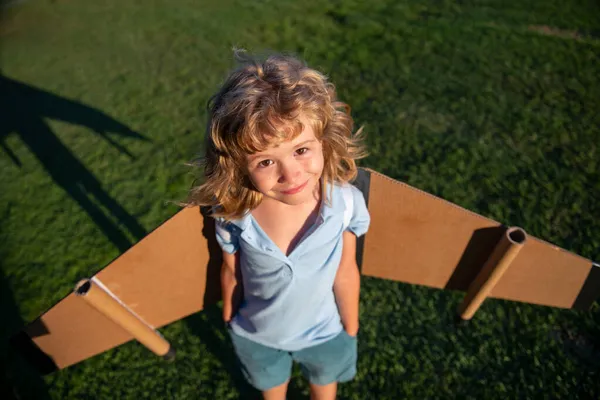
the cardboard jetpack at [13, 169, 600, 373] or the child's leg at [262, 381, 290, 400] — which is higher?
the cardboard jetpack at [13, 169, 600, 373]

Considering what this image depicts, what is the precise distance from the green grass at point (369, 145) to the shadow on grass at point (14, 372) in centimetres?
1

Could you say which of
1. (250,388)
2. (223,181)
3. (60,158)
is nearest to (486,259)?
(223,181)

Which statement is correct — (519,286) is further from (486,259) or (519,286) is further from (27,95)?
(27,95)

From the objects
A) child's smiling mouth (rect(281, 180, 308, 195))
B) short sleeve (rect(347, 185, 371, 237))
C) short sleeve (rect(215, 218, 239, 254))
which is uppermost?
child's smiling mouth (rect(281, 180, 308, 195))

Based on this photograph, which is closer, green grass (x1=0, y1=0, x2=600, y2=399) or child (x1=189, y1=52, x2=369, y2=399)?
child (x1=189, y1=52, x2=369, y2=399)

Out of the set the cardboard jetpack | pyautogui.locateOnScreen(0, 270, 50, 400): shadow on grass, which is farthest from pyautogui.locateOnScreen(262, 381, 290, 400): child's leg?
pyautogui.locateOnScreen(0, 270, 50, 400): shadow on grass

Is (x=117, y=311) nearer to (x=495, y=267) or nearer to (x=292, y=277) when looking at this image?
(x=292, y=277)

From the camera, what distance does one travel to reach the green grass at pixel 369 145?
3031 mm

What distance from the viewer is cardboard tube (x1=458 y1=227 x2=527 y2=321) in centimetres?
218

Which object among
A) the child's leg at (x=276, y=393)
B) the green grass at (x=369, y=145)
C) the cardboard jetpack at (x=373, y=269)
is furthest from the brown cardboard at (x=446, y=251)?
the child's leg at (x=276, y=393)

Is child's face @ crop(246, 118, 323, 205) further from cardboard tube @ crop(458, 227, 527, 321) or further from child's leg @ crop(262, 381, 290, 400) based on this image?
child's leg @ crop(262, 381, 290, 400)

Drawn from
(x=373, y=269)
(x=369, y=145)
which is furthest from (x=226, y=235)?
(x=369, y=145)

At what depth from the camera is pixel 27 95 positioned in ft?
16.8

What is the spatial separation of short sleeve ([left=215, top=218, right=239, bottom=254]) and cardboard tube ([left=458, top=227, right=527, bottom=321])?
1142 millimetres
